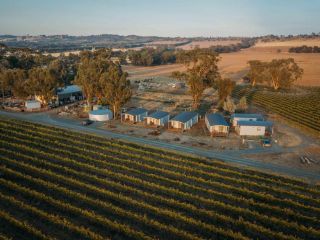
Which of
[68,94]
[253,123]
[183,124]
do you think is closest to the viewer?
[253,123]

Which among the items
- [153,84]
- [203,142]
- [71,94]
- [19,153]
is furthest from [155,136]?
[153,84]

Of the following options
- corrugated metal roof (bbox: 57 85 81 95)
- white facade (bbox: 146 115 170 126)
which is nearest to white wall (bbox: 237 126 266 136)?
white facade (bbox: 146 115 170 126)

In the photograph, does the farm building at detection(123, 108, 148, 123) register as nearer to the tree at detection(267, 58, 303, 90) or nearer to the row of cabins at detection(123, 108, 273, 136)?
the row of cabins at detection(123, 108, 273, 136)

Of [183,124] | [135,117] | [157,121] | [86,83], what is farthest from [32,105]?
[183,124]

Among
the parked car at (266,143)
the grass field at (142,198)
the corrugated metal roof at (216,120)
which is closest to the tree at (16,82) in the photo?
the grass field at (142,198)

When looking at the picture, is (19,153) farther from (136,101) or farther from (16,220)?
(136,101)

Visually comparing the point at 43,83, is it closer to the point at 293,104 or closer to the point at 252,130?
the point at 252,130

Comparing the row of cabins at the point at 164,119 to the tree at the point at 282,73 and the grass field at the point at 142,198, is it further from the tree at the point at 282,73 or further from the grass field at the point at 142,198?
the tree at the point at 282,73
